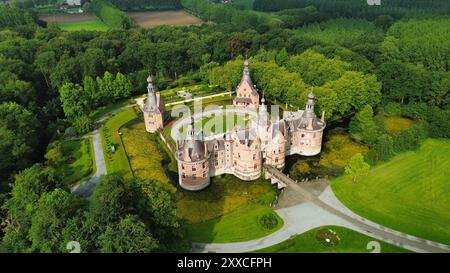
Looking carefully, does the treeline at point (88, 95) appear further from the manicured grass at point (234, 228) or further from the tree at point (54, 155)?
the manicured grass at point (234, 228)

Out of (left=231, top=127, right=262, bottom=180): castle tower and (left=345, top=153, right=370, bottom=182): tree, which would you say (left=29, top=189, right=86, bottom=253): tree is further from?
(left=345, top=153, right=370, bottom=182): tree

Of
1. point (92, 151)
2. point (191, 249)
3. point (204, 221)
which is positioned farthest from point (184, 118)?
point (191, 249)

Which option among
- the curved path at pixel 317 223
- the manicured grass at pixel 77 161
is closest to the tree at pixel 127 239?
the curved path at pixel 317 223

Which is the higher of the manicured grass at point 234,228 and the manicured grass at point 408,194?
the manicured grass at point 408,194

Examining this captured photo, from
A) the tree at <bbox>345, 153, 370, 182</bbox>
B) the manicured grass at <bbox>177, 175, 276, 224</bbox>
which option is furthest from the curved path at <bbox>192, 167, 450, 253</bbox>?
the tree at <bbox>345, 153, 370, 182</bbox>

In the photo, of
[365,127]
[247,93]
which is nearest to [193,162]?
[365,127]

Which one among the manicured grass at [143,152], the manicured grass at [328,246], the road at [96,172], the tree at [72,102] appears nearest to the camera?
the manicured grass at [328,246]

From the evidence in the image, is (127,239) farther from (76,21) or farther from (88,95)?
(76,21)

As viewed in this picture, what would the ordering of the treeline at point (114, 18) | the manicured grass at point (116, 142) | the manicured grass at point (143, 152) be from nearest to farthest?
the manicured grass at point (143, 152) → the manicured grass at point (116, 142) → the treeline at point (114, 18)

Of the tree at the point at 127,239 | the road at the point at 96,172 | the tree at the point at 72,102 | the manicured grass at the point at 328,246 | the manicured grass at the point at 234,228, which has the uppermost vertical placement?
the tree at the point at 72,102
